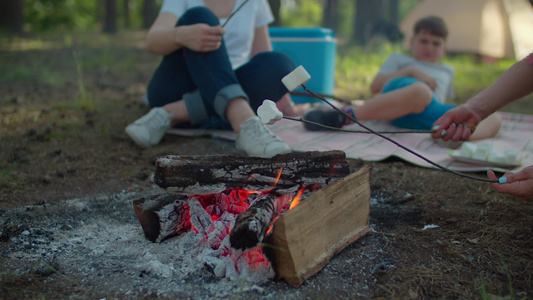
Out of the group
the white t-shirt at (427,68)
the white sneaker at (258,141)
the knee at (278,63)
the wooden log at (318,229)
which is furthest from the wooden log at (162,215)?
the white t-shirt at (427,68)

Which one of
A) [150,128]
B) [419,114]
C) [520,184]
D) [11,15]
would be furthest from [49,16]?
[520,184]

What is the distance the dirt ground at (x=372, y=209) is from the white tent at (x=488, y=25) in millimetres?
6397

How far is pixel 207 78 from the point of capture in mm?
2523

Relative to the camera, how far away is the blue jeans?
2.53 m

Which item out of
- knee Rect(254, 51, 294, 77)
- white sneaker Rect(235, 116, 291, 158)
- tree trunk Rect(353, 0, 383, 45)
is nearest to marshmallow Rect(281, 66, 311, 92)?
white sneaker Rect(235, 116, 291, 158)

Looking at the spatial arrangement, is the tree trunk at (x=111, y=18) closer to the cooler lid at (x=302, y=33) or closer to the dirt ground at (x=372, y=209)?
the dirt ground at (x=372, y=209)

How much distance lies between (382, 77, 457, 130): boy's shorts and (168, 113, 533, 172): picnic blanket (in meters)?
0.11

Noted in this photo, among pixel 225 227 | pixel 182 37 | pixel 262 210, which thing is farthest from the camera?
pixel 182 37

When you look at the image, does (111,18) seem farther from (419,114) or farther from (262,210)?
(262,210)

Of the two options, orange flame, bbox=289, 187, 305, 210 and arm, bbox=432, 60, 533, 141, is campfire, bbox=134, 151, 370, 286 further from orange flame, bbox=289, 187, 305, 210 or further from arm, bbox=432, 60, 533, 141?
arm, bbox=432, 60, 533, 141

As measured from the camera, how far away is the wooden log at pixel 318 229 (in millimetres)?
1266

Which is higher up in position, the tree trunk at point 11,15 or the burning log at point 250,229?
the tree trunk at point 11,15

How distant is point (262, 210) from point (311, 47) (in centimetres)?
300

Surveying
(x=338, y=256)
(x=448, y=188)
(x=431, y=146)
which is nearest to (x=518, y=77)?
(x=448, y=188)
